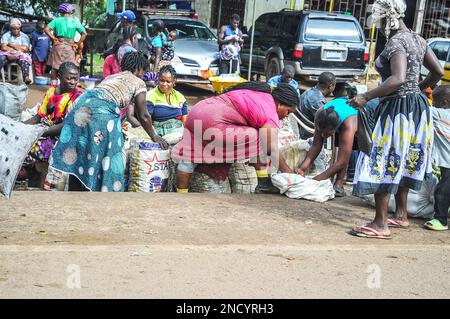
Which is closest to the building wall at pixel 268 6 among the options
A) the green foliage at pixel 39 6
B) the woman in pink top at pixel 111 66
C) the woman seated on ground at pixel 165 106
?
the green foliage at pixel 39 6

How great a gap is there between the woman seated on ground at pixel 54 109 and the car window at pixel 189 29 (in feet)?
31.7

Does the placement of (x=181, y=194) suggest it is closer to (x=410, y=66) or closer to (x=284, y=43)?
(x=410, y=66)

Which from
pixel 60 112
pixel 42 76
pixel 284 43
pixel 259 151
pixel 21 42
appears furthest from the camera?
pixel 284 43

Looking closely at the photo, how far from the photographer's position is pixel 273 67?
17453 mm

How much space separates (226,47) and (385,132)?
10.6 meters

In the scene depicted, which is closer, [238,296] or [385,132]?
[238,296]

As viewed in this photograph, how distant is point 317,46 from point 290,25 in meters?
1.04

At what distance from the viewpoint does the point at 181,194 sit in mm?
6738

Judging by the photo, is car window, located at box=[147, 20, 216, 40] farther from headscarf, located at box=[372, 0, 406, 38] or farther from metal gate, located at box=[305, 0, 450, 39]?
headscarf, located at box=[372, 0, 406, 38]

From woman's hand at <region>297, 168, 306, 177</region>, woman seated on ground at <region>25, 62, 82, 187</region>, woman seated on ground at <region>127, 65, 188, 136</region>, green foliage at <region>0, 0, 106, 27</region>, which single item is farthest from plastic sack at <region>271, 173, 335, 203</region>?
green foliage at <region>0, 0, 106, 27</region>

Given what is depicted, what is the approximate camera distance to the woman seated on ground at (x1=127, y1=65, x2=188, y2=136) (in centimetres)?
816

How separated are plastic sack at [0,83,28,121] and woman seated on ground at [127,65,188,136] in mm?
1389

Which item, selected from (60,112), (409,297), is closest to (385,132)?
(409,297)

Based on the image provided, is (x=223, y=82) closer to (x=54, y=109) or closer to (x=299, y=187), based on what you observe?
(x=54, y=109)
